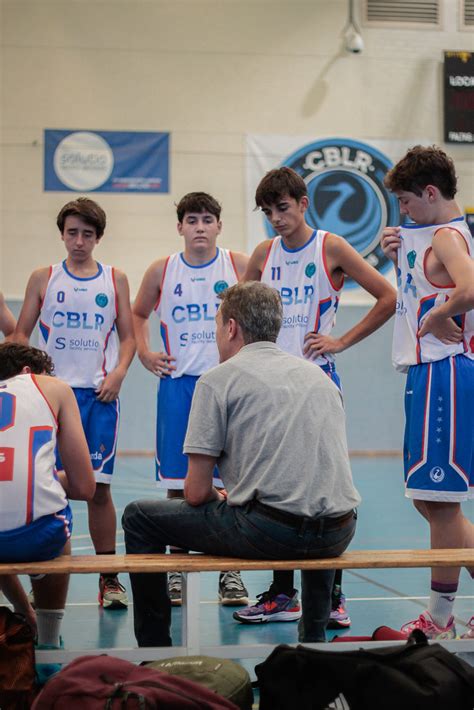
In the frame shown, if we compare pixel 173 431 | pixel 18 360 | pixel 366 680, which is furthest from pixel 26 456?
pixel 173 431

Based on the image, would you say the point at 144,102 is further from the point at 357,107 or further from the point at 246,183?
the point at 357,107

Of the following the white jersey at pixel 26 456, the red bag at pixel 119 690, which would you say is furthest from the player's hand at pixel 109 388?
the red bag at pixel 119 690

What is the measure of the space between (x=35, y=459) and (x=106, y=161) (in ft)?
31.7

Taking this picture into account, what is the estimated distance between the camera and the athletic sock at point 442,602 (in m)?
3.57

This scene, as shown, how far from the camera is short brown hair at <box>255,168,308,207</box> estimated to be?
4277 mm

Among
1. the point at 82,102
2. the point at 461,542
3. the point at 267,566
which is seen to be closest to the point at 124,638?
the point at 267,566

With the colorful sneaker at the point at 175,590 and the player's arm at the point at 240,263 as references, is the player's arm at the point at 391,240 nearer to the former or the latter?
the player's arm at the point at 240,263

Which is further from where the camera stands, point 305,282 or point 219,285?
point 219,285

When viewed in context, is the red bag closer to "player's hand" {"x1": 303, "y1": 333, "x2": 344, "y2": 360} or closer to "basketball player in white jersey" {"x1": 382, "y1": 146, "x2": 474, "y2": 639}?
"basketball player in white jersey" {"x1": 382, "y1": 146, "x2": 474, "y2": 639}

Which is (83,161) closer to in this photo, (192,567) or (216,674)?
(192,567)

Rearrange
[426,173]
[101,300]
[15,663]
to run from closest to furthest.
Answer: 1. [15,663]
2. [426,173]
3. [101,300]

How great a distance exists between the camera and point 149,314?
5.00 m

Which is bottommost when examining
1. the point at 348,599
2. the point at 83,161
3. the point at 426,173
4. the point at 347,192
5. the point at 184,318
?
the point at 348,599

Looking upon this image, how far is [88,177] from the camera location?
39.4 feet
